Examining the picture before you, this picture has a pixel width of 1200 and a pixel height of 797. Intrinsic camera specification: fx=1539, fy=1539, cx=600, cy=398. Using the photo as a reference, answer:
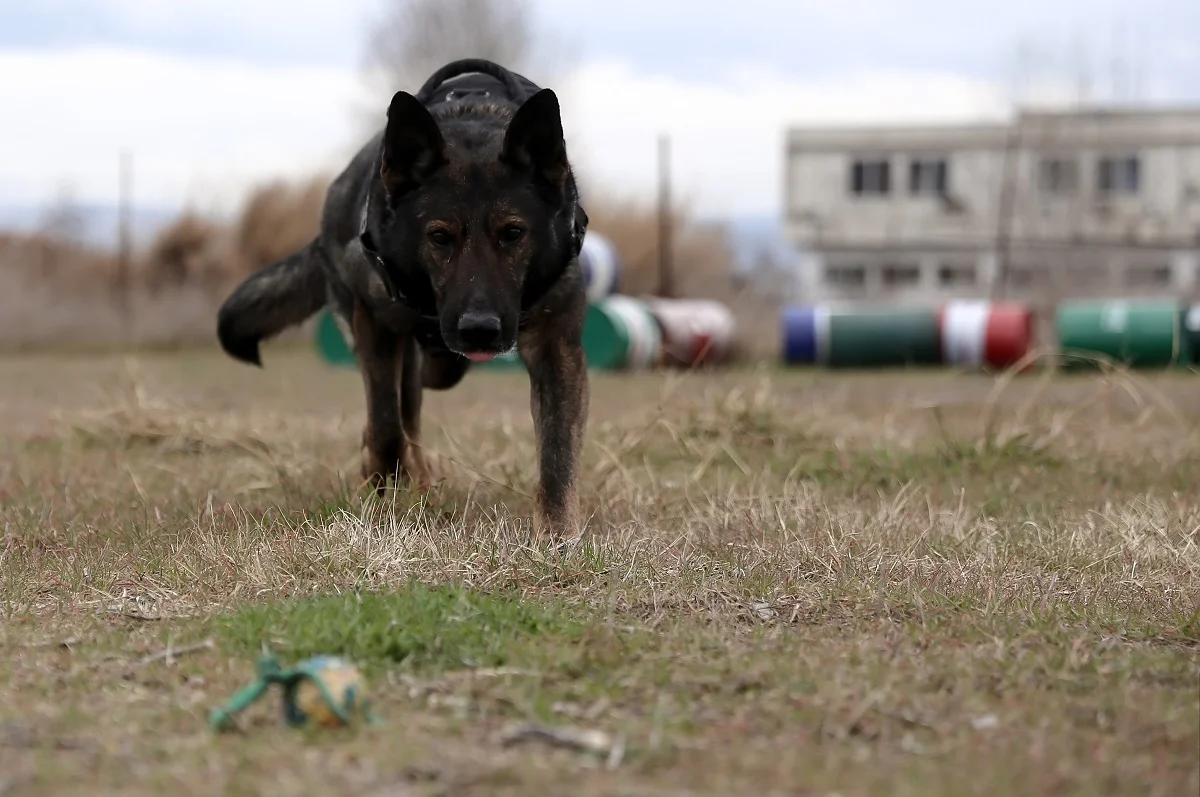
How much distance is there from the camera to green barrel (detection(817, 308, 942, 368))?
653 inches

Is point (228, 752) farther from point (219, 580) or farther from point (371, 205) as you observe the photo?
point (371, 205)

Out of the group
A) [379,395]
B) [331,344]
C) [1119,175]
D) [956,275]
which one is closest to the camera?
[379,395]

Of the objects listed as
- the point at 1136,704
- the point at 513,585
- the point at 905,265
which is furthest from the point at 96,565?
the point at 905,265

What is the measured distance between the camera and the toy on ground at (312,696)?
3.13 m

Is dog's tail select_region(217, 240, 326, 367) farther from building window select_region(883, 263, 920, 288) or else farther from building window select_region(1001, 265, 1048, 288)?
building window select_region(883, 263, 920, 288)

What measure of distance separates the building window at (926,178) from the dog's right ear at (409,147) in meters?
36.1

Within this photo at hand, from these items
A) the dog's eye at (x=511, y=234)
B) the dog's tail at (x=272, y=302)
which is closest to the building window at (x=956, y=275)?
the dog's tail at (x=272, y=302)

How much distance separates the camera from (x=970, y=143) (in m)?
39.5

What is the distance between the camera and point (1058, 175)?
37688 mm

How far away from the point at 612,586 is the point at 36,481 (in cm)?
368

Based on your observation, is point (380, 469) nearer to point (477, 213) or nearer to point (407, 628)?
point (477, 213)

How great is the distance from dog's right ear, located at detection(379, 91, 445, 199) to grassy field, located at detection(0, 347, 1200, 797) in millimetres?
1090

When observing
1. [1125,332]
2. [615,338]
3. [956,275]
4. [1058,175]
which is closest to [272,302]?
[615,338]

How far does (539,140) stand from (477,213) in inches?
13.1
